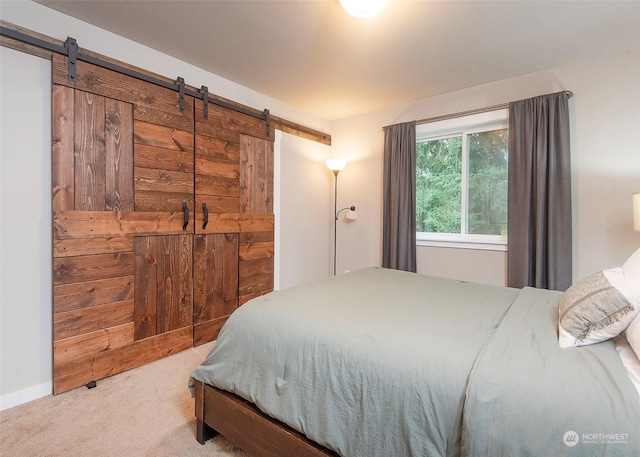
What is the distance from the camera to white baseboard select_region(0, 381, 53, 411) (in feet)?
5.86

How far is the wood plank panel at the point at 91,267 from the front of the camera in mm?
1943

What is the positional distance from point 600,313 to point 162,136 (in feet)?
9.21

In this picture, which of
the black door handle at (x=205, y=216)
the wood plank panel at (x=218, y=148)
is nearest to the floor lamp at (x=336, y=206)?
the wood plank panel at (x=218, y=148)

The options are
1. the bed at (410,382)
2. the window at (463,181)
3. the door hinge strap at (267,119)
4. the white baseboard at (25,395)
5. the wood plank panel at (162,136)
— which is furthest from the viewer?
the door hinge strap at (267,119)

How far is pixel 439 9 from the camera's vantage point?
190 centimetres

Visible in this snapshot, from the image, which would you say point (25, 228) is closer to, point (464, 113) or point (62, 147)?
point (62, 147)

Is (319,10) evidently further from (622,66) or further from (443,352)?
(622,66)

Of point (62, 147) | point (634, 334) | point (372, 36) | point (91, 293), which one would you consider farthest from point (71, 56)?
point (634, 334)

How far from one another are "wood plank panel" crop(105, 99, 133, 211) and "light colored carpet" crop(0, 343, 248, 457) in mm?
1251

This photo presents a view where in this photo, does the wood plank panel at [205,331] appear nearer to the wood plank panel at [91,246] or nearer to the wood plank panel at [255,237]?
the wood plank panel at [255,237]

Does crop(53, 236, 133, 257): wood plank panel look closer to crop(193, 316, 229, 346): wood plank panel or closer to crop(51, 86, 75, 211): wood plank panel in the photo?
crop(51, 86, 75, 211): wood plank panel

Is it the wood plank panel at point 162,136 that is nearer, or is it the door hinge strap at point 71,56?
the door hinge strap at point 71,56

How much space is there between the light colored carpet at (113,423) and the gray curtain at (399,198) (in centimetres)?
237

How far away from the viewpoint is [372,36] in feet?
7.16
